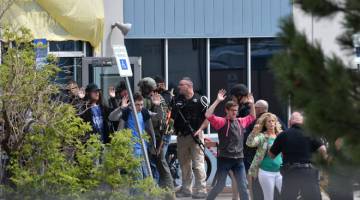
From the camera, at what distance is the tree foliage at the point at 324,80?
4.94m

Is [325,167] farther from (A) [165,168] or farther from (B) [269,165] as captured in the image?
(A) [165,168]

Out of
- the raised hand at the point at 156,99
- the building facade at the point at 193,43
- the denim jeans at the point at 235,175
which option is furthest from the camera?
the building facade at the point at 193,43

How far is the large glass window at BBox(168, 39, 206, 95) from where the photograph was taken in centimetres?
1745

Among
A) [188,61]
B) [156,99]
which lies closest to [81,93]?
[156,99]

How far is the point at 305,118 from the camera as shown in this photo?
201 inches

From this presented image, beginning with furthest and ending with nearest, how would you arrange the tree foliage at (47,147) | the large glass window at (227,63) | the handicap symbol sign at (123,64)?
the large glass window at (227,63)
the handicap symbol sign at (123,64)
the tree foliage at (47,147)

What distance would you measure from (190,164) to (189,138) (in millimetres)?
452

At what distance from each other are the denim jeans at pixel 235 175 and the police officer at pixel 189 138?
1452 mm

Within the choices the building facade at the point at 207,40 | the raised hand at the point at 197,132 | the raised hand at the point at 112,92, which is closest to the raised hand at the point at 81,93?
the raised hand at the point at 112,92

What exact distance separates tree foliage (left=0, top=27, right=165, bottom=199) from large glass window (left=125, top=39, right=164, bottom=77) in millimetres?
6292

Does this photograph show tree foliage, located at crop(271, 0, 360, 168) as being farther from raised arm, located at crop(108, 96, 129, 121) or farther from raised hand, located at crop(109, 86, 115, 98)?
raised hand, located at crop(109, 86, 115, 98)

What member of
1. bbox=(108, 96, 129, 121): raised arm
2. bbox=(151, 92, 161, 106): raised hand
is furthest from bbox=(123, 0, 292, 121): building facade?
bbox=(108, 96, 129, 121): raised arm

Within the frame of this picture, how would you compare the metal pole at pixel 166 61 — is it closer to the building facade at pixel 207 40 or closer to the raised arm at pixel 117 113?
the building facade at pixel 207 40

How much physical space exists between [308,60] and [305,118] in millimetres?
324
